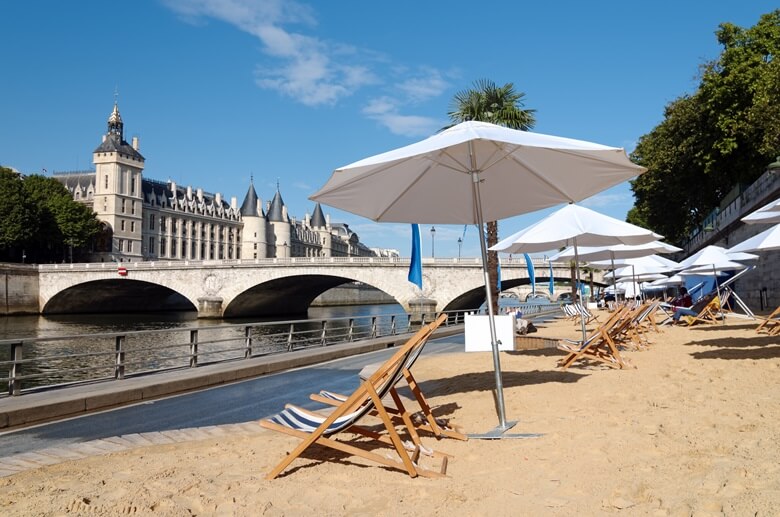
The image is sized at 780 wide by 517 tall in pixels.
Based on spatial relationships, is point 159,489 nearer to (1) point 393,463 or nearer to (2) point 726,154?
(1) point 393,463

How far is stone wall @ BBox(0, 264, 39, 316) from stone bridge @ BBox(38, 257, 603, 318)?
70 cm

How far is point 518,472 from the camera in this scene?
406cm

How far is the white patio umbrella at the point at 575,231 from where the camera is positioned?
10367 millimetres

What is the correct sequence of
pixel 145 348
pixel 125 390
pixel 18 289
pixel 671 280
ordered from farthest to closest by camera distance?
pixel 18 289 < pixel 671 280 < pixel 145 348 < pixel 125 390

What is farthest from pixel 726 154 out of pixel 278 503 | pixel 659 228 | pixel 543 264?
pixel 278 503

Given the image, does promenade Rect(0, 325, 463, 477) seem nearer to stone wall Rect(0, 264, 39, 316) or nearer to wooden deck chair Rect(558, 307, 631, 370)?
wooden deck chair Rect(558, 307, 631, 370)

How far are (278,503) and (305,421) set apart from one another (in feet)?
3.36

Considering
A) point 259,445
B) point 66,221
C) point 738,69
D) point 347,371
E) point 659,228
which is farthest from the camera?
point 66,221

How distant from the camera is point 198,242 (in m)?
104

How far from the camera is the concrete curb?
678cm

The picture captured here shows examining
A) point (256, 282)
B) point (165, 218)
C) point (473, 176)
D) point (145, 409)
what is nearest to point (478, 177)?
point (473, 176)

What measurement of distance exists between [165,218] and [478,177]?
323 ft

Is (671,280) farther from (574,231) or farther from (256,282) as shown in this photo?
(256,282)

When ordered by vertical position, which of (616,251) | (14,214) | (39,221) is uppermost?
(14,214)
